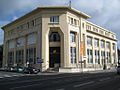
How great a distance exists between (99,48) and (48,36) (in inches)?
984

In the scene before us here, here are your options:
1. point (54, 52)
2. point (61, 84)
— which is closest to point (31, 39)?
point (54, 52)

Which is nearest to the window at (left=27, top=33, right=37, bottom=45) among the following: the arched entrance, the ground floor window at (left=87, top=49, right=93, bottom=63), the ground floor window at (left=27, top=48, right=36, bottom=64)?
the ground floor window at (left=27, top=48, right=36, bottom=64)

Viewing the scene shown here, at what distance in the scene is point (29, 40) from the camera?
4469 cm

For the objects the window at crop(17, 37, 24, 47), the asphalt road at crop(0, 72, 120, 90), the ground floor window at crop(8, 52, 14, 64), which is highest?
the window at crop(17, 37, 24, 47)

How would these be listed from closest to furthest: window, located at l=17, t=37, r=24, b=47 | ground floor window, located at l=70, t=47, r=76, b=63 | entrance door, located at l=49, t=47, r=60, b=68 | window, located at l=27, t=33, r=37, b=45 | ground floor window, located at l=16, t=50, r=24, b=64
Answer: entrance door, located at l=49, t=47, r=60, b=68, ground floor window, located at l=70, t=47, r=76, b=63, window, located at l=27, t=33, r=37, b=45, ground floor window, located at l=16, t=50, r=24, b=64, window, located at l=17, t=37, r=24, b=47

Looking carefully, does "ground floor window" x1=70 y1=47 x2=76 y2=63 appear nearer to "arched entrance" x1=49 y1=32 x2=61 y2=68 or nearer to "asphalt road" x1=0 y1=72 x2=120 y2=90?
"arched entrance" x1=49 y1=32 x2=61 y2=68

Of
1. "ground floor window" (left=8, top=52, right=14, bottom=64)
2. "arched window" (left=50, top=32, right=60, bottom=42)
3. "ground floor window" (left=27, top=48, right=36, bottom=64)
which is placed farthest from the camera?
"ground floor window" (left=8, top=52, right=14, bottom=64)

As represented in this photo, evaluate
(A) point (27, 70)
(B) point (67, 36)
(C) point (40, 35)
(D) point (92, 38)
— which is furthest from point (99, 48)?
(A) point (27, 70)

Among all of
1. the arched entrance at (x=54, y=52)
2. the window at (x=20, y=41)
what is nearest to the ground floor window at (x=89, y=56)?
the arched entrance at (x=54, y=52)

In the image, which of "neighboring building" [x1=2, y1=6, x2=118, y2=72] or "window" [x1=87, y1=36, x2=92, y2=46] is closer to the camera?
"neighboring building" [x1=2, y1=6, x2=118, y2=72]

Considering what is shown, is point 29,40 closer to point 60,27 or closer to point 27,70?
point 60,27

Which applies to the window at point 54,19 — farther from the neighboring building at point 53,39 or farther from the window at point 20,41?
the window at point 20,41

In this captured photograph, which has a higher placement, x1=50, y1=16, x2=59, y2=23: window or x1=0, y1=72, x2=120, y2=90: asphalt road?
x1=50, y1=16, x2=59, y2=23: window

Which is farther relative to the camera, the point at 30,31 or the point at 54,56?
the point at 30,31
